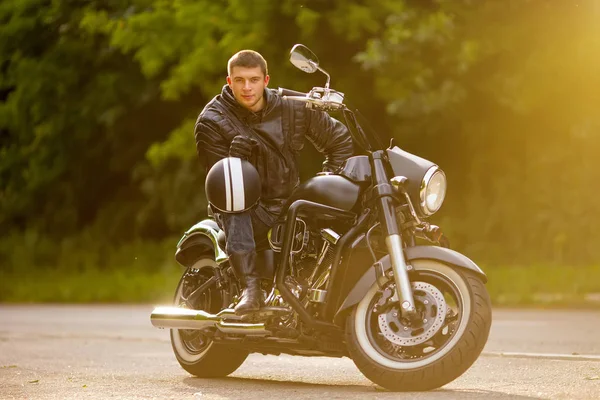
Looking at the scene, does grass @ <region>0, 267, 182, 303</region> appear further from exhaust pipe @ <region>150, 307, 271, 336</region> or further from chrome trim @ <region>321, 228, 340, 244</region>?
chrome trim @ <region>321, 228, 340, 244</region>

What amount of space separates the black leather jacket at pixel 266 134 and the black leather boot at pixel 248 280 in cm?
31

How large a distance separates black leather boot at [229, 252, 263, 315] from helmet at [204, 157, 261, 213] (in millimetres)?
261

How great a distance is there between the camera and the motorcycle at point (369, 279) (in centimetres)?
657

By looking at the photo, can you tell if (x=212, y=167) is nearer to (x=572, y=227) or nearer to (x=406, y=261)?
(x=406, y=261)

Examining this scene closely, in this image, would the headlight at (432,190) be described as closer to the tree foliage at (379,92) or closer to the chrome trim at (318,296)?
the chrome trim at (318,296)

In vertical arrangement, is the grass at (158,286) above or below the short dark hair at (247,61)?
below

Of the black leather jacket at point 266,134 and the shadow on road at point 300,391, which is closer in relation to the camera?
the shadow on road at point 300,391

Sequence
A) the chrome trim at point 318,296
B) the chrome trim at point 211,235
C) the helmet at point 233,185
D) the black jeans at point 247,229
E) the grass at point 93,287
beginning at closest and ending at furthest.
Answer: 1. the chrome trim at point 318,296
2. the helmet at point 233,185
3. the black jeans at point 247,229
4. the chrome trim at point 211,235
5. the grass at point 93,287

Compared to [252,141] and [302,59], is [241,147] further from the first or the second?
[302,59]

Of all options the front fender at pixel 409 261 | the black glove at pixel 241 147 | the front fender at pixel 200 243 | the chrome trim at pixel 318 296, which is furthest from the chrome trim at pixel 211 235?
the front fender at pixel 409 261

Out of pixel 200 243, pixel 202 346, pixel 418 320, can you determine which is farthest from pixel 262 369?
pixel 418 320

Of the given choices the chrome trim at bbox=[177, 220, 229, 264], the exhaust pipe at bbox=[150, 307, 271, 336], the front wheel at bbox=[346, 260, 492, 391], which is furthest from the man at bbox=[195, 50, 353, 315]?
the front wheel at bbox=[346, 260, 492, 391]

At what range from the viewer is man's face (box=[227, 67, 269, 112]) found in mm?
7277

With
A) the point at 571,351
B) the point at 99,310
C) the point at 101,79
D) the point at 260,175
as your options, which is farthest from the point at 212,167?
the point at 101,79
